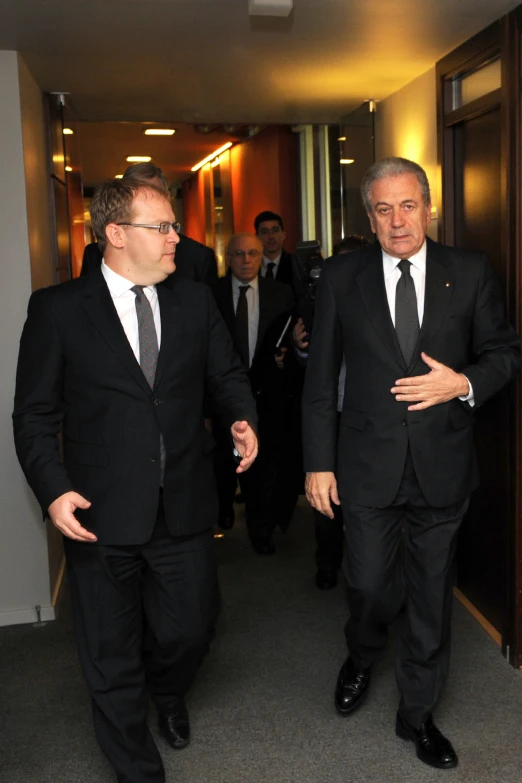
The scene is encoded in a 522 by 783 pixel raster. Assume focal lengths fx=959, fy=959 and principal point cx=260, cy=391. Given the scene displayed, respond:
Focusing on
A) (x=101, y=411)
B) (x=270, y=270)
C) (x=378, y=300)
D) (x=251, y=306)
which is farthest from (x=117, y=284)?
(x=270, y=270)

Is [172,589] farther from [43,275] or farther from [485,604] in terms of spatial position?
[43,275]

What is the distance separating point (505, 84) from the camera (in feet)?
12.0

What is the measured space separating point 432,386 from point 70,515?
44.3 inches

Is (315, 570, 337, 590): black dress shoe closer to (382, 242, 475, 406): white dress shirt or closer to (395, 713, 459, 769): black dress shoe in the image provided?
(395, 713, 459, 769): black dress shoe

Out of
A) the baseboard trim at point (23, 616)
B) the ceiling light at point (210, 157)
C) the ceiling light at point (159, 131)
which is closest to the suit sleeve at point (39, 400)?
the baseboard trim at point (23, 616)

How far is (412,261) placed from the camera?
3.07 metres

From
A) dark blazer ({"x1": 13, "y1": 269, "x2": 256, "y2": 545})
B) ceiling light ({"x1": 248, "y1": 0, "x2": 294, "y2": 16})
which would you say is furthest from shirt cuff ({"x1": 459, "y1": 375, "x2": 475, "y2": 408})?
ceiling light ({"x1": 248, "y1": 0, "x2": 294, "y2": 16})

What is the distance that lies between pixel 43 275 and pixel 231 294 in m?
1.21

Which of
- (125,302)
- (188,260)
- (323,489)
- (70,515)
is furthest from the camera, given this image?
(188,260)

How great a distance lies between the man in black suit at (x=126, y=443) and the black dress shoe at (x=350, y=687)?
719 millimetres

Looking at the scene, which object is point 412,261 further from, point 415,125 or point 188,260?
point 415,125

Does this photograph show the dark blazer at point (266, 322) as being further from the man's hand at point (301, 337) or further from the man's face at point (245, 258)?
the man's hand at point (301, 337)

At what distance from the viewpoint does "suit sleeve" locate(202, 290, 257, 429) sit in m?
3.02

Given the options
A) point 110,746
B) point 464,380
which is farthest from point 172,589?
point 464,380
